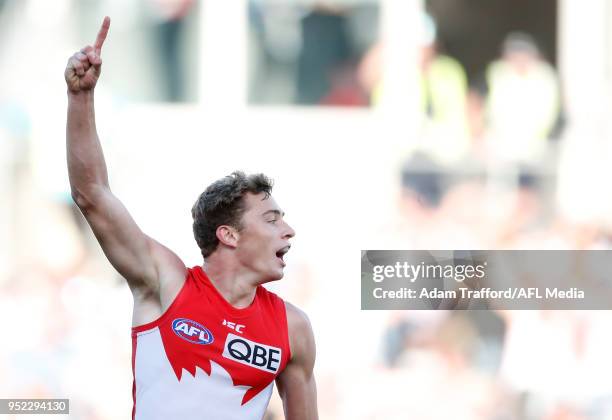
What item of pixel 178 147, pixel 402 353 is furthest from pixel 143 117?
pixel 402 353

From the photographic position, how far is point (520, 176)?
4082 millimetres

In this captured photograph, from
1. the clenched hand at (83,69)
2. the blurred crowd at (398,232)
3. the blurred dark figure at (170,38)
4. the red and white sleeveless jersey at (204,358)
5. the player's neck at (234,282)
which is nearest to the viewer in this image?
the clenched hand at (83,69)

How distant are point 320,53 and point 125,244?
1494 mm

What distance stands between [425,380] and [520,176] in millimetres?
833

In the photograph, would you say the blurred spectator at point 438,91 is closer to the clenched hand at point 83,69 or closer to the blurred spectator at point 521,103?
the blurred spectator at point 521,103

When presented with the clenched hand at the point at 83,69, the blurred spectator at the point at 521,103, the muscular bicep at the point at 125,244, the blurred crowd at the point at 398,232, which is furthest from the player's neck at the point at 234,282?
the blurred spectator at the point at 521,103

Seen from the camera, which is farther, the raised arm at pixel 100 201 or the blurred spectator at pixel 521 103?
the blurred spectator at pixel 521 103

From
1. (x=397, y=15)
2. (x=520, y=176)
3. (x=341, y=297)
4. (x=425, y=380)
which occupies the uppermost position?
(x=397, y=15)

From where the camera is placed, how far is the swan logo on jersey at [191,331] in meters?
3.03

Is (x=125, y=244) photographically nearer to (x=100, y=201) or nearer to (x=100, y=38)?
(x=100, y=201)

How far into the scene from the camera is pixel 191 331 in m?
3.04

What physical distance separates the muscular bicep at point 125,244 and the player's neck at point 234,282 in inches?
5.1

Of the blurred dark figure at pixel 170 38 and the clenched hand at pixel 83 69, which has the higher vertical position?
the blurred dark figure at pixel 170 38

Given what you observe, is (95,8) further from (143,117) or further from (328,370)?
(328,370)
